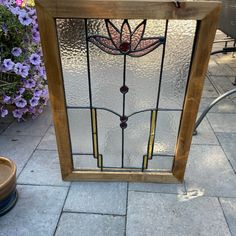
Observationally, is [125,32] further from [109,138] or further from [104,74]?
[109,138]

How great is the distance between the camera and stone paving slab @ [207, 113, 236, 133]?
2172 mm

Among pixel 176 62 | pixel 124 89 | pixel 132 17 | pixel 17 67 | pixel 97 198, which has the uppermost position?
pixel 132 17

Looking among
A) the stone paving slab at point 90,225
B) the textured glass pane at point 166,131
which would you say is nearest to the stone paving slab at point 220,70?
the textured glass pane at point 166,131

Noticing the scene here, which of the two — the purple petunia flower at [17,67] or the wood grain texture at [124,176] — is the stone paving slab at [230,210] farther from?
the purple petunia flower at [17,67]

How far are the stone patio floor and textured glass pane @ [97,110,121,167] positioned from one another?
158 mm

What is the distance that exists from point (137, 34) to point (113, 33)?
0.36 ft

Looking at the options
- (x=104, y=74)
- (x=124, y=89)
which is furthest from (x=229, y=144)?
(x=104, y=74)

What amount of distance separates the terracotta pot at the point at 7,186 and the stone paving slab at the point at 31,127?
669 millimetres

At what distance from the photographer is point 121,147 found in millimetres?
1567

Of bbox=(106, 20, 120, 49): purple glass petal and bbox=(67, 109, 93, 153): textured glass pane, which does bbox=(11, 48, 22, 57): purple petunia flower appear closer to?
bbox=(67, 109, 93, 153): textured glass pane

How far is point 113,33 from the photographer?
116 centimetres

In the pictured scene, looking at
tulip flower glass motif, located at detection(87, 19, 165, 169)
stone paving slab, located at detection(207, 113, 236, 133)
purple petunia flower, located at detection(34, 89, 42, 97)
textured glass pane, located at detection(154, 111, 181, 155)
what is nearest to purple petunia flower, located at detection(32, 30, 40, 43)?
purple petunia flower, located at detection(34, 89, 42, 97)

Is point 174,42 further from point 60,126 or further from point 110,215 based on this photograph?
point 110,215

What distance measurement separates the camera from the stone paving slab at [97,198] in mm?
1430
